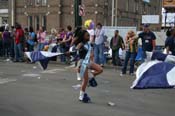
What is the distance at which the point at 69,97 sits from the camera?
415 inches

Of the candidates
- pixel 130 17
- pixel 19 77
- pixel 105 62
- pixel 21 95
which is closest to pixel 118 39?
pixel 105 62

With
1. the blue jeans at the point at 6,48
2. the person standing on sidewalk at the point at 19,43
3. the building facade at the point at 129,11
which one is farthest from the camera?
the building facade at the point at 129,11

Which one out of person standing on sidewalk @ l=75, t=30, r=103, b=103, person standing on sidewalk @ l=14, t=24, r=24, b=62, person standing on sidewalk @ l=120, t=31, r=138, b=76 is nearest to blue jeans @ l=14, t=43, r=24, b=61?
person standing on sidewalk @ l=14, t=24, r=24, b=62

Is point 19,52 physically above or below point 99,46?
below

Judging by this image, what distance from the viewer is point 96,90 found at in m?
11.8

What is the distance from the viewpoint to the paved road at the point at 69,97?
895 cm

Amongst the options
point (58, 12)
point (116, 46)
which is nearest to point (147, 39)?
point (116, 46)

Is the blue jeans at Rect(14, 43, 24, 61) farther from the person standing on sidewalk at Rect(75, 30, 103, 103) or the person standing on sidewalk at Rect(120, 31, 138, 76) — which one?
the person standing on sidewalk at Rect(75, 30, 103, 103)

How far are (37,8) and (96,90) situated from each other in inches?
1754

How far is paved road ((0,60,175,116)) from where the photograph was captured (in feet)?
29.4

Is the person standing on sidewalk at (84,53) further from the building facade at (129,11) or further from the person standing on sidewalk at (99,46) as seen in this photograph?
the building facade at (129,11)

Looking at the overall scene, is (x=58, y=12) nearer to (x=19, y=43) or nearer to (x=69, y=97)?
(x=19, y=43)

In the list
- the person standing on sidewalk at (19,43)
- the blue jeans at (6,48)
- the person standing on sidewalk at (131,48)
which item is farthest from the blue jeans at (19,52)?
the person standing on sidewalk at (131,48)

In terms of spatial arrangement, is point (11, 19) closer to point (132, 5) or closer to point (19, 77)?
point (132, 5)
